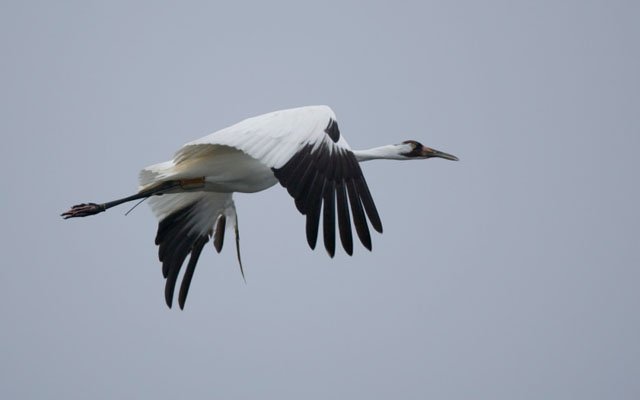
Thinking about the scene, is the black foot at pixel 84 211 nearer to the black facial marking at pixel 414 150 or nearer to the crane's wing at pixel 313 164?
the crane's wing at pixel 313 164

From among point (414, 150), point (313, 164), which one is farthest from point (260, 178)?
point (414, 150)

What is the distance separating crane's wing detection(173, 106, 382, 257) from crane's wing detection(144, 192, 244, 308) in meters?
3.17

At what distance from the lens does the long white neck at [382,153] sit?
13.8 metres

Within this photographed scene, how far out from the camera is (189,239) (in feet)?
47.5

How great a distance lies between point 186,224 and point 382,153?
3.22 metres

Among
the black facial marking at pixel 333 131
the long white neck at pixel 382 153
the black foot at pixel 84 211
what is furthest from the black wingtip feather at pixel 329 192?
the black foot at pixel 84 211

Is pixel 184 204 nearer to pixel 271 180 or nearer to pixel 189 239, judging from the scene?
pixel 189 239

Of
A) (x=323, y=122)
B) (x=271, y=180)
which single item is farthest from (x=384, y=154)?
(x=323, y=122)

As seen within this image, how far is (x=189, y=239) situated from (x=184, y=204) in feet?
1.80

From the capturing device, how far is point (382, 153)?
1423cm

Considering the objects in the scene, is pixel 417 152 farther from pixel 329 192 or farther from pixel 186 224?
pixel 329 192

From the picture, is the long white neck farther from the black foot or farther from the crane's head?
the black foot

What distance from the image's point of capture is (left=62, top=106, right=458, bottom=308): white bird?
9859mm

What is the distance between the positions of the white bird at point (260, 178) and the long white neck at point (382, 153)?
0.05 feet
